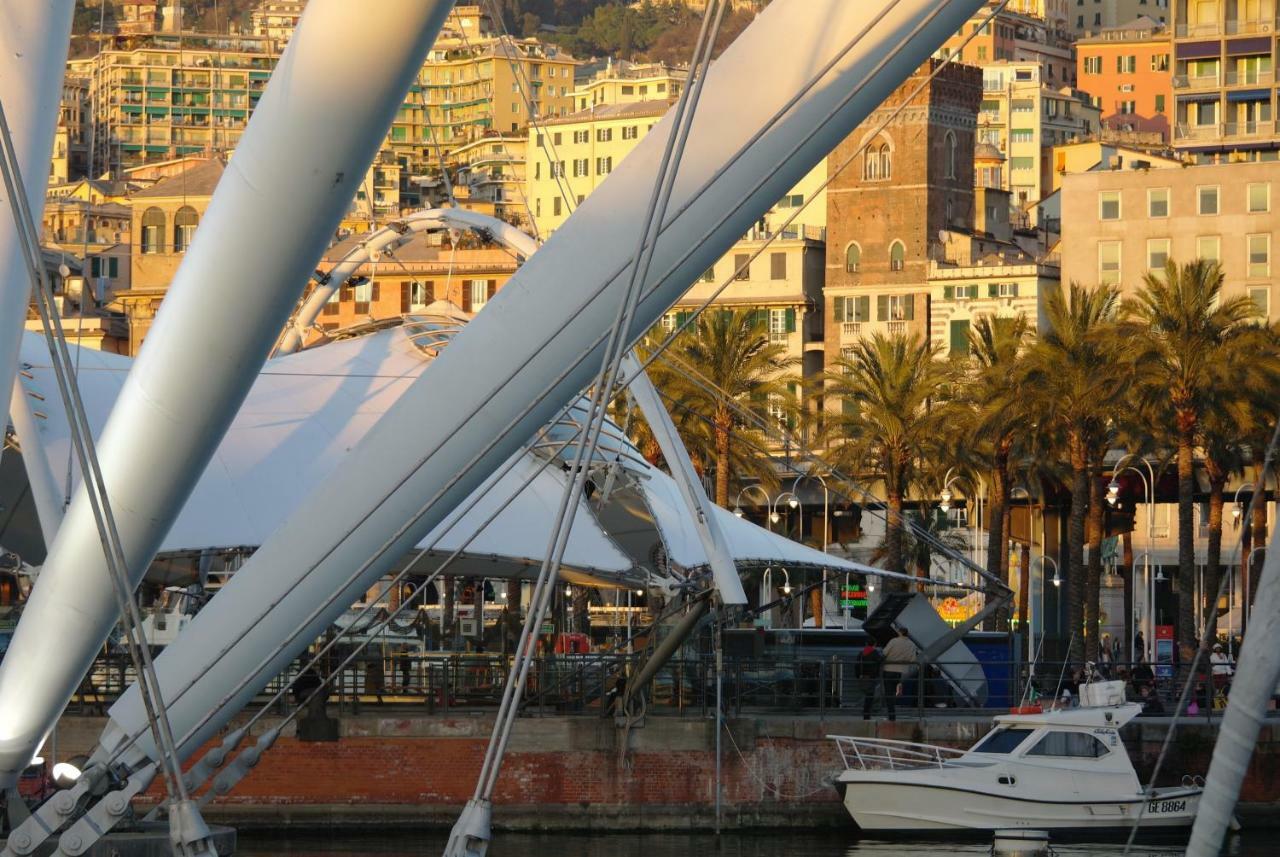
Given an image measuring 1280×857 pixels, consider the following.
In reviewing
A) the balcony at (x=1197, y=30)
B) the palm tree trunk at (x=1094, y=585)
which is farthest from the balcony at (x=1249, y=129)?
the palm tree trunk at (x=1094, y=585)

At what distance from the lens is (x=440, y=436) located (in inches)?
453

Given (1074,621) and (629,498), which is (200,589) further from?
(1074,621)

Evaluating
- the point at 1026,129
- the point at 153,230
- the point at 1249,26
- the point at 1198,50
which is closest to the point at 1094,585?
the point at 1249,26

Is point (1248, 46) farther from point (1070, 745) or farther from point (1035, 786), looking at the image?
point (1035, 786)

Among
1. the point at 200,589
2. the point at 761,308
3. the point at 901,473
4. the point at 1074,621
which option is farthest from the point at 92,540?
the point at 761,308

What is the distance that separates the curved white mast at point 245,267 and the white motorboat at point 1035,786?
2551 cm

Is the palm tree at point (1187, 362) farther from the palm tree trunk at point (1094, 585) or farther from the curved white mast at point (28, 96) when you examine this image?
the curved white mast at point (28, 96)

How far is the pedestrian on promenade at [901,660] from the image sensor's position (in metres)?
39.4

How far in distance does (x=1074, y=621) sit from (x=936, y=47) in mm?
54387

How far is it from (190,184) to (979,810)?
12816 cm

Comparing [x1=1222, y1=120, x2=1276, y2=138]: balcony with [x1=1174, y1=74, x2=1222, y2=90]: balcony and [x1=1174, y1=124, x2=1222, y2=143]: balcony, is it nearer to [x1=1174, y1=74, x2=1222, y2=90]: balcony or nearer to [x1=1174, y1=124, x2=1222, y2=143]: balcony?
[x1=1174, y1=124, x2=1222, y2=143]: balcony

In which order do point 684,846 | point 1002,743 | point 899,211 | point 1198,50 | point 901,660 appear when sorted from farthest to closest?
1. point 899,211
2. point 1198,50
3. point 901,660
4. point 1002,743
5. point 684,846

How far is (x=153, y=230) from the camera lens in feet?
521

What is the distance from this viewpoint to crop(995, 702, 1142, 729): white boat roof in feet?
119
